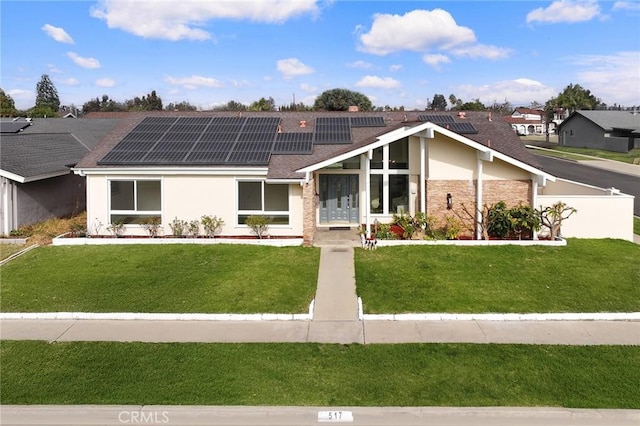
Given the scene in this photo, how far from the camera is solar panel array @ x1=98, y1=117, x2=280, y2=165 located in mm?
17469

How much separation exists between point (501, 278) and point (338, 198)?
7.65 meters

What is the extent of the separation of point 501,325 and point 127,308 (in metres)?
8.09

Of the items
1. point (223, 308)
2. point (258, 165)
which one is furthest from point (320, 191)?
point (223, 308)

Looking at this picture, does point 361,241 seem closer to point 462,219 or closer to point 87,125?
point 462,219

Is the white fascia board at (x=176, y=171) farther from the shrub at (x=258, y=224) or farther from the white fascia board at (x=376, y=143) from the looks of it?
the white fascia board at (x=376, y=143)

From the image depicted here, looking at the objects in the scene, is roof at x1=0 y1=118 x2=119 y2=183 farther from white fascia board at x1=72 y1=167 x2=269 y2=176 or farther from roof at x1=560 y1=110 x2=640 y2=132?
roof at x1=560 y1=110 x2=640 y2=132

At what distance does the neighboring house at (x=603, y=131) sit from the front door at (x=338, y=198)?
42.9 m

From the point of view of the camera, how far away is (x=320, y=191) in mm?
19156

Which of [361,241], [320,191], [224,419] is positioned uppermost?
[320,191]

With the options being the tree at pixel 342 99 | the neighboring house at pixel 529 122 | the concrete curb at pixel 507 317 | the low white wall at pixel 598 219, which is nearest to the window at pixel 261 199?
the concrete curb at pixel 507 317

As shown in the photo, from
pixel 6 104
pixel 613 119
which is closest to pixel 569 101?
pixel 613 119

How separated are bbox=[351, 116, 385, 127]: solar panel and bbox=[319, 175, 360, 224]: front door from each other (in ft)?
9.84

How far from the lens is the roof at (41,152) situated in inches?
707

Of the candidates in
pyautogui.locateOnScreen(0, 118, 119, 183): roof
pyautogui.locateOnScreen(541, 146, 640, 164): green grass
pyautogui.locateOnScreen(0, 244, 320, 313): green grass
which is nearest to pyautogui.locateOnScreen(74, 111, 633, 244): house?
pyautogui.locateOnScreen(0, 244, 320, 313): green grass
